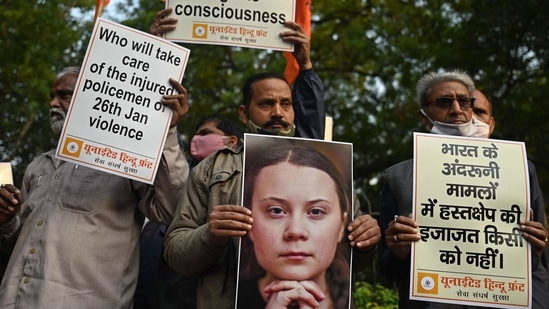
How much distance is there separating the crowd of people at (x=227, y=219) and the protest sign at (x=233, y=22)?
0.09 metres

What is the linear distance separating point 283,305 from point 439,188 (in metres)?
0.94

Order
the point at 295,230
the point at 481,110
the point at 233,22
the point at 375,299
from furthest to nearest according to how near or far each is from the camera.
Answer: the point at 375,299
the point at 233,22
the point at 481,110
the point at 295,230

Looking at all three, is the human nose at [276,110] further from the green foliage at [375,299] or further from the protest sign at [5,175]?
the green foliage at [375,299]

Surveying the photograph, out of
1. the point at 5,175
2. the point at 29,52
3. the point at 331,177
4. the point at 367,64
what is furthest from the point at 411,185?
the point at 367,64

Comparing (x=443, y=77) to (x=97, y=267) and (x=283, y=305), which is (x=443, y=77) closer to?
(x=283, y=305)

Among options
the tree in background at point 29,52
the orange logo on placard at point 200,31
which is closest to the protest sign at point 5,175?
the orange logo on placard at point 200,31

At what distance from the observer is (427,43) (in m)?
13.8

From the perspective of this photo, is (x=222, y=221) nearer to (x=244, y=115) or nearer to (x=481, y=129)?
(x=244, y=115)

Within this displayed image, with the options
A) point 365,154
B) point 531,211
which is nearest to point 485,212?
point 531,211

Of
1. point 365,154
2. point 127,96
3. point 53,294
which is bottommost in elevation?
point 53,294

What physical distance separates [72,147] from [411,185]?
5.56ft

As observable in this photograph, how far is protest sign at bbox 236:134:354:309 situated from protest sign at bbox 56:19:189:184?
620 mm

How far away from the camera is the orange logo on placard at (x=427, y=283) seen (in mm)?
4020

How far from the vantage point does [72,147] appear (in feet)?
14.5
